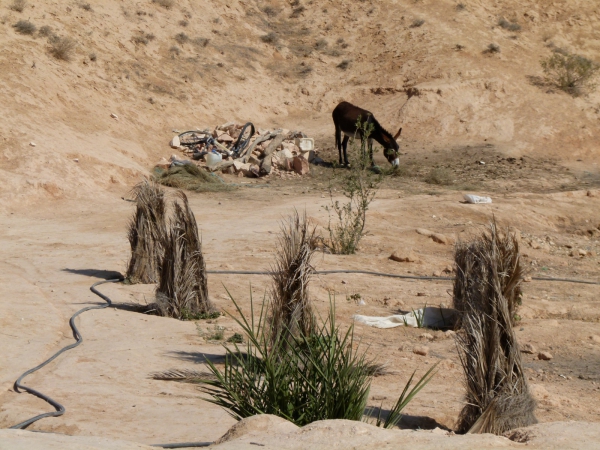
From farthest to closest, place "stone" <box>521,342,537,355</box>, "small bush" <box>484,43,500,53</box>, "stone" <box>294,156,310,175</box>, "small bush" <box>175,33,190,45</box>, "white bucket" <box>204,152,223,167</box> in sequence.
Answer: "small bush" <box>484,43,500,53</box> < "small bush" <box>175,33,190,45</box> < "stone" <box>294,156,310,175</box> < "white bucket" <box>204,152,223,167</box> < "stone" <box>521,342,537,355</box>

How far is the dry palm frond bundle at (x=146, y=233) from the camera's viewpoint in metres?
8.49

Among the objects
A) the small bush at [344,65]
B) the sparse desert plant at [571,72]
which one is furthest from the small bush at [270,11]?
the sparse desert plant at [571,72]

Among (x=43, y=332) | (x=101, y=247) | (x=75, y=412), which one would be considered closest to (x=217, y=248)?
(x=101, y=247)

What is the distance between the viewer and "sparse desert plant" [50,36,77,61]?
19234 millimetres

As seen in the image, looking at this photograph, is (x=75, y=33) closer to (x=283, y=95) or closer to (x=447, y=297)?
(x=283, y=95)

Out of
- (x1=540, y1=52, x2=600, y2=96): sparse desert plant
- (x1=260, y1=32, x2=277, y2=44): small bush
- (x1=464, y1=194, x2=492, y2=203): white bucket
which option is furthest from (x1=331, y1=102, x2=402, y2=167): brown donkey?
(x1=260, y1=32, x2=277, y2=44): small bush

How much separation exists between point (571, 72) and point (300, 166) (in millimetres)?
9738

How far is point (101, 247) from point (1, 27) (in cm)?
1026

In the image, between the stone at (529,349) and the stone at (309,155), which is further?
the stone at (309,155)

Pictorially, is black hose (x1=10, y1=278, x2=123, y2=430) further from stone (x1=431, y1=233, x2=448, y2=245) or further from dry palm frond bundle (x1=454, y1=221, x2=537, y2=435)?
stone (x1=431, y1=233, x2=448, y2=245)

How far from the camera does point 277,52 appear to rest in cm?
2588

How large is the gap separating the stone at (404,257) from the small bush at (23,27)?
12.6m

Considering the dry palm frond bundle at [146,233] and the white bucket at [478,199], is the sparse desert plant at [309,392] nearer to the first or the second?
the dry palm frond bundle at [146,233]

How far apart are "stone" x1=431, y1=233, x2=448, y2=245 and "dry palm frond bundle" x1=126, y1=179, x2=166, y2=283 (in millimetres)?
4562
